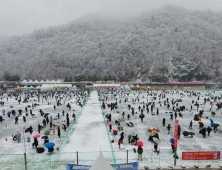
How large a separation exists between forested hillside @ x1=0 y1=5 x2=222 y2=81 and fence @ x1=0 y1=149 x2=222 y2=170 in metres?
82.9

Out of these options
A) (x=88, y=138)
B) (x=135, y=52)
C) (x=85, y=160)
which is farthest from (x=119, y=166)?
(x=135, y=52)

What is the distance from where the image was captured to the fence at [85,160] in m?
7.45

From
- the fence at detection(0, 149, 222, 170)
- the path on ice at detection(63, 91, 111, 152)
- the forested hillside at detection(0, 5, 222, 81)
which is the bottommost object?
the path on ice at detection(63, 91, 111, 152)

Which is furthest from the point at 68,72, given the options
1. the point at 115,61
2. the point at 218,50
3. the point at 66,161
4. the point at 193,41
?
the point at 66,161

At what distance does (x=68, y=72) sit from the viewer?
5044 inches

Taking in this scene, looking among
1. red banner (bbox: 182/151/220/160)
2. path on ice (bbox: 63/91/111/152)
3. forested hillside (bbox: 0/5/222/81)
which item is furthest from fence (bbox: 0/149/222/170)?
forested hillside (bbox: 0/5/222/81)

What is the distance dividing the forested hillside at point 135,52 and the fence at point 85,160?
8288cm

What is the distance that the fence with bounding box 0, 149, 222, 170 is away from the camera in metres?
7.45

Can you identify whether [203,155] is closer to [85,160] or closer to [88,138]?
[85,160]

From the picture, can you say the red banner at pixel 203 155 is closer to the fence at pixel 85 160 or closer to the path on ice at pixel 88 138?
the fence at pixel 85 160

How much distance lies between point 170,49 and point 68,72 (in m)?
84.1

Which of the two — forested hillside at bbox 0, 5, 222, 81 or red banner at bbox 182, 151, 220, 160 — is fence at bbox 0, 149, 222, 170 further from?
forested hillside at bbox 0, 5, 222, 81

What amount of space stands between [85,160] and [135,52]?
130476mm

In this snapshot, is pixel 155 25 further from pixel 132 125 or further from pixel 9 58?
pixel 132 125
